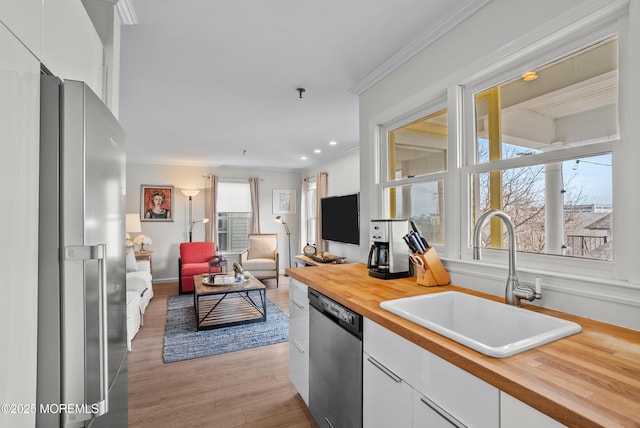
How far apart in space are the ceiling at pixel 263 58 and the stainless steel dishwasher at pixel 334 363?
163 cm

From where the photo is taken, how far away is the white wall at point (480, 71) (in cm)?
111

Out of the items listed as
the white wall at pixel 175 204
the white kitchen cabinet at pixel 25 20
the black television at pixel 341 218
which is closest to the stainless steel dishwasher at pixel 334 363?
the white kitchen cabinet at pixel 25 20

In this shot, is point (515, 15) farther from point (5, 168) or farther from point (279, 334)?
point (279, 334)

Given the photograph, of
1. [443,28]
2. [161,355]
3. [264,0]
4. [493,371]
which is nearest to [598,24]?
[443,28]

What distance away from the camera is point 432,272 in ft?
5.88

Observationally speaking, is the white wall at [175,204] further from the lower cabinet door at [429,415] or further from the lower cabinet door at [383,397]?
the lower cabinet door at [429,415]

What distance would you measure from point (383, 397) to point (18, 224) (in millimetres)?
1323

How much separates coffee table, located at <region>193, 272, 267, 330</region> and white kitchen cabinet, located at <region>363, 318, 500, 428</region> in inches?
109

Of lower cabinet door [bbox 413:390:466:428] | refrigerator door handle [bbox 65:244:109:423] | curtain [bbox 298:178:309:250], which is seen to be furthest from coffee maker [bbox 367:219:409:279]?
curtain [bbox 298:178:309:250]

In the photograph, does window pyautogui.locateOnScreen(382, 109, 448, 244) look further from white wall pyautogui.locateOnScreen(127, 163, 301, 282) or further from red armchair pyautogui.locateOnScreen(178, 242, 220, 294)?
white wall pyautogui.locateOnScreen(127, 163, 301, 282)

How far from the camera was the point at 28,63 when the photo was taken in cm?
77

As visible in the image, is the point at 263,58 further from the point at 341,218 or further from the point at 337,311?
the point at 341,218

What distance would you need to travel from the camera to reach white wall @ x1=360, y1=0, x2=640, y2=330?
1109 millimetres

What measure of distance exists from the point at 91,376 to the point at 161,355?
8.00 ft
